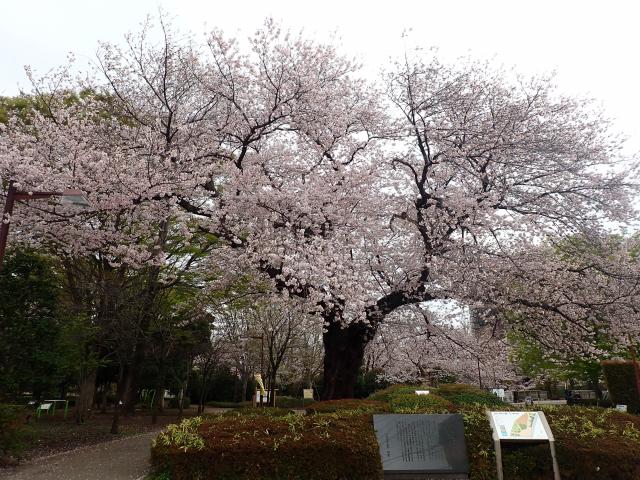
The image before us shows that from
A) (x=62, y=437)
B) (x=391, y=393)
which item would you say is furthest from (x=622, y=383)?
(x=62, y=437)

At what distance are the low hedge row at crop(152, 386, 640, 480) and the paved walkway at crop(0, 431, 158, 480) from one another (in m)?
1.87

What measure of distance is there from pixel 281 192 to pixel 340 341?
4.19 m

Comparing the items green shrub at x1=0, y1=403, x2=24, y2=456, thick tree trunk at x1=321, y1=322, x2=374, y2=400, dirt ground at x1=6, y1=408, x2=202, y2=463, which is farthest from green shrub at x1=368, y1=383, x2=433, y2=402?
green shrub at x1=0, y1=403, x2=24, y2=456

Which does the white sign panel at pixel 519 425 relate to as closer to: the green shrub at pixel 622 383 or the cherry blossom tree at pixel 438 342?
the cherry blossom tree at pixel 438 342

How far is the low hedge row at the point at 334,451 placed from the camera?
6.23 m

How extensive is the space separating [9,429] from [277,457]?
526 centimetres

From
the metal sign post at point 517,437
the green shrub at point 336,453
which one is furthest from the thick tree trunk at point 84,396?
the metal sign post at point 517,437

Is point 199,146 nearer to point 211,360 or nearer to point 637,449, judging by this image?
point 637,449

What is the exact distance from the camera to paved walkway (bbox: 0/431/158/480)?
7816mm

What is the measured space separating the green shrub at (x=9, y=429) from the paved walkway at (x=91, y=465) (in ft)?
1.35

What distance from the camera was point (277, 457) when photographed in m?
6.26

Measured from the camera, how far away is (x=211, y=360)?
2120 centimetres

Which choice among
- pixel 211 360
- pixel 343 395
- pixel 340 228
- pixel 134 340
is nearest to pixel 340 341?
pixel 343 395

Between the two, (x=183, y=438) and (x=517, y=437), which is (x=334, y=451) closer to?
(x=183, y=438)
